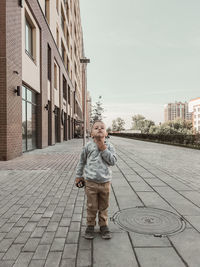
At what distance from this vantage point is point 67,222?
3.18 meters

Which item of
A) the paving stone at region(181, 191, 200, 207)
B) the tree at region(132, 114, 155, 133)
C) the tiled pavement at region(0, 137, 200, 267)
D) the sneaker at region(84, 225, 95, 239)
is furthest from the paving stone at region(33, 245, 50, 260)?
the tree at region(132, 114, 155, 133)

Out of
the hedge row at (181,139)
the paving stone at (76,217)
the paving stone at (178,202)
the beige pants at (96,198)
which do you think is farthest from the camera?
the hedge row at (181,139)

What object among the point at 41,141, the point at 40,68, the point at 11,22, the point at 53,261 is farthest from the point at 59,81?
the point at 53,261

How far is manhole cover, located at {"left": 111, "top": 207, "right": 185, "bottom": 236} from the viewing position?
2922mm

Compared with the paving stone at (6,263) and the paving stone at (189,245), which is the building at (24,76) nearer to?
the paving stone at (6,263)

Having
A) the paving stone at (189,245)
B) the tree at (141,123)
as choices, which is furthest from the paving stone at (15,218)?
the tree at (141,123)

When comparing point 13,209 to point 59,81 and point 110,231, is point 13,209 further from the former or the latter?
point 59,81

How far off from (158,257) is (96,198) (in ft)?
2.97

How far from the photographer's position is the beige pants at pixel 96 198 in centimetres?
273

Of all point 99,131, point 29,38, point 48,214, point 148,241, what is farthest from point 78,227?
point 29,38

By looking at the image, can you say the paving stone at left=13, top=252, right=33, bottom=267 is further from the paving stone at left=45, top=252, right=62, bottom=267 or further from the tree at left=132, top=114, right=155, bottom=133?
the tree at left=132, top=114, right=155, bottom=133

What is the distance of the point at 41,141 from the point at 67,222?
1188 centimetres

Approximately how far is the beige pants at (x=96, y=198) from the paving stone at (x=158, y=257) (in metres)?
0.58

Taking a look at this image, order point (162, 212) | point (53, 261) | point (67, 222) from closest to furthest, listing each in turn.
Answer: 1. point (53, 261)
2. point (67, 222)
3. point (162, 212)
